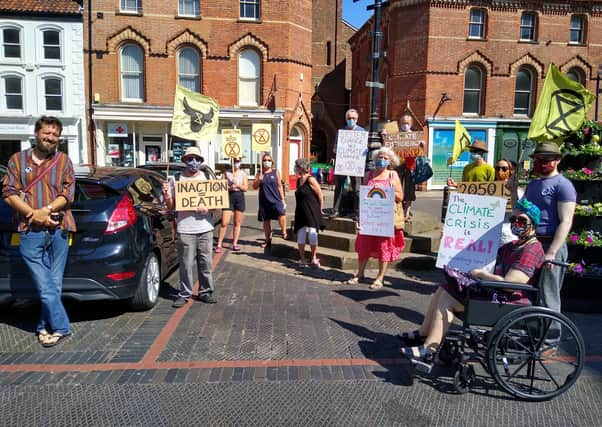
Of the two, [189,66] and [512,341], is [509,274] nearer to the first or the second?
[512,341]

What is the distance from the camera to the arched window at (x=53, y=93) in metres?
20.6

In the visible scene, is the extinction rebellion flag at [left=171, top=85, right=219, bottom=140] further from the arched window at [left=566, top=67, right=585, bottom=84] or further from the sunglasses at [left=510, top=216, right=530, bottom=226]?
the arched window at [left=566, top=67, right=585, bottom=84]

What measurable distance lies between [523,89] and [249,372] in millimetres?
23426

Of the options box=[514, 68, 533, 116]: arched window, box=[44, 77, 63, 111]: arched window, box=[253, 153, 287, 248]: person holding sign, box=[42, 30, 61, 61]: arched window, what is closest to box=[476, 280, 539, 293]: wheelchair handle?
box=[253, 153, 287, 248]: person holding sign

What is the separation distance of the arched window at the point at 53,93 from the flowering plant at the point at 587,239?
2167 centimetres

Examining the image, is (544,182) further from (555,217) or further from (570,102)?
(570,102)

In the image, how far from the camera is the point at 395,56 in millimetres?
22406

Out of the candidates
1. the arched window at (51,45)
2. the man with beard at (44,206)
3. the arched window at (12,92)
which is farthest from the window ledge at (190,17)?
the man with beard at (44,206)

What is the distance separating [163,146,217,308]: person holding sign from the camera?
5.23 meters

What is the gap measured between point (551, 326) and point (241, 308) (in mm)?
3228

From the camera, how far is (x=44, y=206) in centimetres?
406

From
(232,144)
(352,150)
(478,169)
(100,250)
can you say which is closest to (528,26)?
(478,169)

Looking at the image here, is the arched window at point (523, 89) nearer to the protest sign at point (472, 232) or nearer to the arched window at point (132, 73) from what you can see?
the arched window at point (132, 73)

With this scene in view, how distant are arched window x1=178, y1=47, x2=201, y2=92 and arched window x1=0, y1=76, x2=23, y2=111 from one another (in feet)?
23.6
